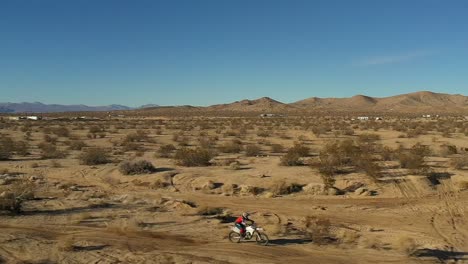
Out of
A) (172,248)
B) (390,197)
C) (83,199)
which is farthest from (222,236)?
(390,197)

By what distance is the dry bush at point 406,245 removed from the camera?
13928mm

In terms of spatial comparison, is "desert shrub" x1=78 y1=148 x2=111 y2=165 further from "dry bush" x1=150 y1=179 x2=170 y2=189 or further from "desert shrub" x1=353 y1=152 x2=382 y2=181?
"desert shrub" x1=353 y1=152 x2=382 y2=181

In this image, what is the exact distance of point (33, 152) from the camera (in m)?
36.3

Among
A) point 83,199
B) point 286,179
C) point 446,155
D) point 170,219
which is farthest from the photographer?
point 446,155

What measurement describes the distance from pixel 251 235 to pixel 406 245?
182 inches

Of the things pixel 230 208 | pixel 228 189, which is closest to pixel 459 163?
pixel 228 189

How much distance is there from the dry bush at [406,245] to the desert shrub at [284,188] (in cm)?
768

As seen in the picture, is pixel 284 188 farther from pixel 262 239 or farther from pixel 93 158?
pixel 93 158

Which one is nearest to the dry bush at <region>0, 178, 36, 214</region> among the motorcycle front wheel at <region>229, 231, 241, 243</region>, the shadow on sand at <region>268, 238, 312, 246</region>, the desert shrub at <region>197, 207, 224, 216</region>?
the desert shrub at <region>197, 207, 224, 216</region>

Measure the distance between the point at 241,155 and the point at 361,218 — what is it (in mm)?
16871

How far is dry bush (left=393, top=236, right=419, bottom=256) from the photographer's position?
45.7ft

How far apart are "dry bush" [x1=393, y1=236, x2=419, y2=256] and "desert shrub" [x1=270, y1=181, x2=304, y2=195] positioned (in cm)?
768

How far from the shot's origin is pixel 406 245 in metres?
14.3

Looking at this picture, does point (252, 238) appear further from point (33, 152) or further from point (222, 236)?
point (33, 152)
